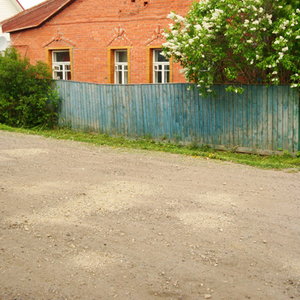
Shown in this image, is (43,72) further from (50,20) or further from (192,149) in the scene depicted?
(192,149)

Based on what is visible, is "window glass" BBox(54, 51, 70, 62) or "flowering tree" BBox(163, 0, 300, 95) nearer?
"flowering tree" BBox(163, 0, 300, 95)

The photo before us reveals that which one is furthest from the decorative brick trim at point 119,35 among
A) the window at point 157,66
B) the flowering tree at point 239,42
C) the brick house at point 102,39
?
the flowering tree at point 239,42

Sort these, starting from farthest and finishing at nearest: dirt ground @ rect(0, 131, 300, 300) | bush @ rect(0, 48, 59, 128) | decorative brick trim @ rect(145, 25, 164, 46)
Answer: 1. decorative brick trim @ rect(145, 25, 164, 46)
2. bush @ rect(0, 48, 59, 128)
3. dirt ground @ rect(0, 131, 300, 300)

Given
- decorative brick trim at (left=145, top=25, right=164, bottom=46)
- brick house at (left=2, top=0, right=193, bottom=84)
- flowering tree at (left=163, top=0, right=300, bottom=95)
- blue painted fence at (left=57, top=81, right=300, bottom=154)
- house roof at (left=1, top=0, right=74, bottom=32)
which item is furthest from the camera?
house roof at (left=1, top=0, right=74, bottom=32)

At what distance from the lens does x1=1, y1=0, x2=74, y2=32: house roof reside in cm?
2045

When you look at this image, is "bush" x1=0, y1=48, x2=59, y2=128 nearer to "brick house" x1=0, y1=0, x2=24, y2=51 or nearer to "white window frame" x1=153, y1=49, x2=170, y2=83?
"white window frame" x1=153, y1=49, x2=170, y2=83

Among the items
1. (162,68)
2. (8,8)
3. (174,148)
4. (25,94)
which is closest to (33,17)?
(25,94)

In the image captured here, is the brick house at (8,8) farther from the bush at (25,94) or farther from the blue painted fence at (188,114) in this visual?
the blue painted fence at (188,114)

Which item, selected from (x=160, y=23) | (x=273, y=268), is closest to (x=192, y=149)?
(x=160, y=23)

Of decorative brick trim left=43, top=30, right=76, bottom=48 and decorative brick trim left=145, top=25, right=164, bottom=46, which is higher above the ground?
decorative brick trim left=43, top=30, right=76, bottom=48

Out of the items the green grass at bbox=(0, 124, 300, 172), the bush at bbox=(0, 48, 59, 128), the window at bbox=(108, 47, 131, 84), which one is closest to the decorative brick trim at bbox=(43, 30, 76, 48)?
the window at bbox=(108, 47, 131, 84)

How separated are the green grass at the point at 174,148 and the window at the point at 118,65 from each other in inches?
134

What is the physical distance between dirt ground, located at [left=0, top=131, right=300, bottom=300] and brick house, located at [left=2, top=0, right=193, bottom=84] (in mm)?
8315

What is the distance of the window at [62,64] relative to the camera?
784 inches
